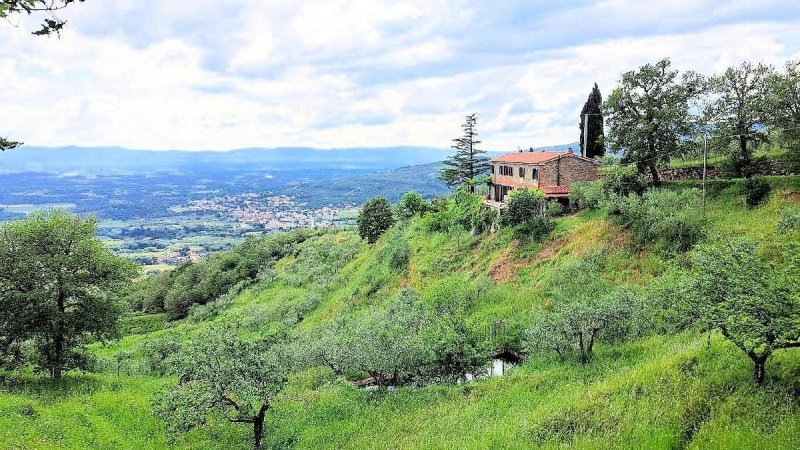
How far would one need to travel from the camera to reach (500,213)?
43531 millimetres

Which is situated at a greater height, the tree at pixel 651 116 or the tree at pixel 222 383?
the tree at pixel 651 116

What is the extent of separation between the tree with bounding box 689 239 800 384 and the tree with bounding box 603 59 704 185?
21.0 m

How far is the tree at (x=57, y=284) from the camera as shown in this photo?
87.2 ft

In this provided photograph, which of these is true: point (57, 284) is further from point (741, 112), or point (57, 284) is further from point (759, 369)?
point (741, 112)

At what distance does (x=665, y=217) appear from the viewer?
30234mm

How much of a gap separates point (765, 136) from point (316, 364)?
30.5 meters

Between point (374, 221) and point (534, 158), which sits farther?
point (374, 221)

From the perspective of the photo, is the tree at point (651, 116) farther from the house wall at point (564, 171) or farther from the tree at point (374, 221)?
the tree at point (374, 221)

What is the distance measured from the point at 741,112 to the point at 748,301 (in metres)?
23.9

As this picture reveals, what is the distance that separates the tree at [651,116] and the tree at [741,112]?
6.04 feet

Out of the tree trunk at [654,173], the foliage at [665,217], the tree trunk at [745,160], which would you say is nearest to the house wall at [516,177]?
the tree trunk at [654,173]

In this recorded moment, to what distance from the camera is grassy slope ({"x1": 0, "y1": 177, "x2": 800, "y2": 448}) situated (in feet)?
46.4

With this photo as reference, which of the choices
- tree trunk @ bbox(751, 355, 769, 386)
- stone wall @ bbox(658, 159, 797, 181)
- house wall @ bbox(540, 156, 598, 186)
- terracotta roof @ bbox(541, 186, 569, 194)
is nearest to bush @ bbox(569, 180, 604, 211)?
terracotta roof @ bbox(541, 186, 569, 194)

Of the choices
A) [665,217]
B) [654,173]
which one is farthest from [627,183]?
[665,217]
